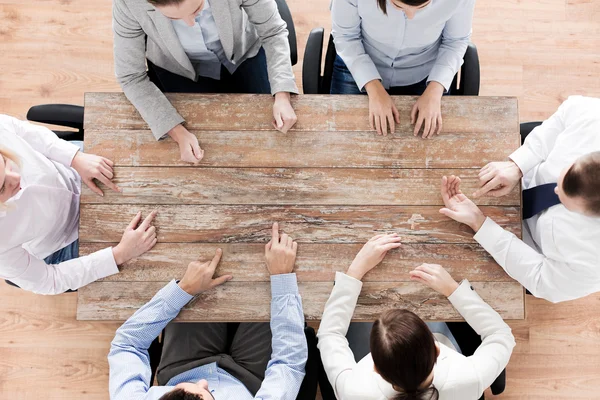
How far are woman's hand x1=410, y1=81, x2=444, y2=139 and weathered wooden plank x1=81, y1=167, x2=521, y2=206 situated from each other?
0.17 m

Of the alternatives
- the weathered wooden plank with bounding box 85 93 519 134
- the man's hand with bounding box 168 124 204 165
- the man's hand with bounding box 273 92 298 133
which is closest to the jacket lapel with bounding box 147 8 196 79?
the weathered wooden plank with bounding box 85 93 519 134

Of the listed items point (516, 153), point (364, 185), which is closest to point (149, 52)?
point (364, 185)

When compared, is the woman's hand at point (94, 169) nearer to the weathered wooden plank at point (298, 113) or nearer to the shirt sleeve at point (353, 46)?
the weathered wooden plank at point (298, 113)

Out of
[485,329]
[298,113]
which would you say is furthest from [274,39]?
[485,329]

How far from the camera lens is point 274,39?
6.31ft

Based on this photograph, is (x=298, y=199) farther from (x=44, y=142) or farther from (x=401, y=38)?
(x=44, y=142)

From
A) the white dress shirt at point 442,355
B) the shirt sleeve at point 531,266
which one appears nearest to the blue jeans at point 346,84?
the shirt sleeve at point 531,266

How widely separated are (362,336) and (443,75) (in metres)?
1.06

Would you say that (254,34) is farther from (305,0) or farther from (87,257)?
(87,257)

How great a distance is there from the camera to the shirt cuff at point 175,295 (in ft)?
5.53

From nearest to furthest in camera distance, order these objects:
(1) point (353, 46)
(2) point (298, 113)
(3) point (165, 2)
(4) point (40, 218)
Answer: (3) point (165, 2) → (4) point (40, 218) → (2) point (298, 113) → (1) point (353, 46)

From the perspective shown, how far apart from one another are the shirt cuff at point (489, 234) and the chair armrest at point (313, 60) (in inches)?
34.0

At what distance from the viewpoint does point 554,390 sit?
98.0 inches

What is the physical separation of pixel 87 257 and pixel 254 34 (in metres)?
1.09
